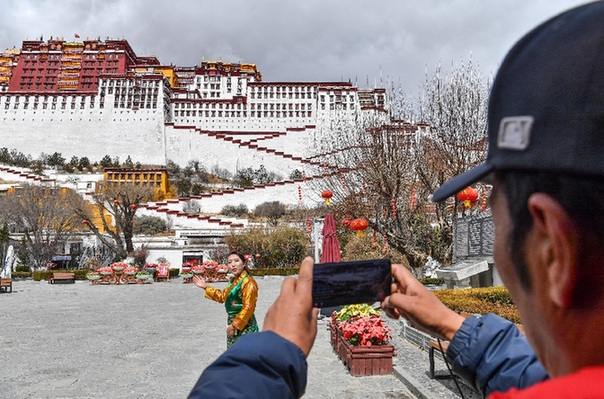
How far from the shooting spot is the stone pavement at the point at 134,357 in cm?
546

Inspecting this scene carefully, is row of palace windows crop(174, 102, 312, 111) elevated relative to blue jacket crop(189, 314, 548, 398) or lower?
elevated

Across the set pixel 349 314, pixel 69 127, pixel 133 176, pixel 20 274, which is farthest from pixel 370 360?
pixel 69 127

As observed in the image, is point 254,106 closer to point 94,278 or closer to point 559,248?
point 94,278

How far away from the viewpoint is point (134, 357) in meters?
7.24

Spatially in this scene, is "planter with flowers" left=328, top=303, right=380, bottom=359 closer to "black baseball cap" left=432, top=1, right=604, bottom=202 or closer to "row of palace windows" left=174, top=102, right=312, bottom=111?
"black baseball cap" left=432, top=1, right=604, bottom=202

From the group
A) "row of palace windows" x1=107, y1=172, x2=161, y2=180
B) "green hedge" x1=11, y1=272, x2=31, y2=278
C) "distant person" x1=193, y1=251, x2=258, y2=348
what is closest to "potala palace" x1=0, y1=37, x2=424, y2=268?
"row of palace windows" x1=107, y1=172, x2=161, y2=180

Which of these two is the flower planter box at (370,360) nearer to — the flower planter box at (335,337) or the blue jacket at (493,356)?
the flower planter box at (335,337)

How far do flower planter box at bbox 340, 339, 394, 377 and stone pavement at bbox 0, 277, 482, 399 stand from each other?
109 mm

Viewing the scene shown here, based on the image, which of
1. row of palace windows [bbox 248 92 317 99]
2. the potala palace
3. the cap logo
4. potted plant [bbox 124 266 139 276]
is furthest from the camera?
row of palace windows [bbox 248 92 317 99]

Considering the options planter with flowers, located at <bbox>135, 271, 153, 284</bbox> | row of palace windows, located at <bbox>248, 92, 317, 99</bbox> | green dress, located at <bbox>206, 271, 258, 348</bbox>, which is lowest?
planter with flowers, located at <bbox>135, 271, 153, 284</bbox>

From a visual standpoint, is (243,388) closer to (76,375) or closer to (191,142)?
(76,375)

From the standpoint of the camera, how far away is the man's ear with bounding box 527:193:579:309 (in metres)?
0.52

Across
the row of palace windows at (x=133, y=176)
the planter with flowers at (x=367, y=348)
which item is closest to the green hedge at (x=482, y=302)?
the planter with flowers at (x=367, y=348)

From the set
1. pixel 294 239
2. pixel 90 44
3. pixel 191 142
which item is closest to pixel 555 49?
pixel 294 239
